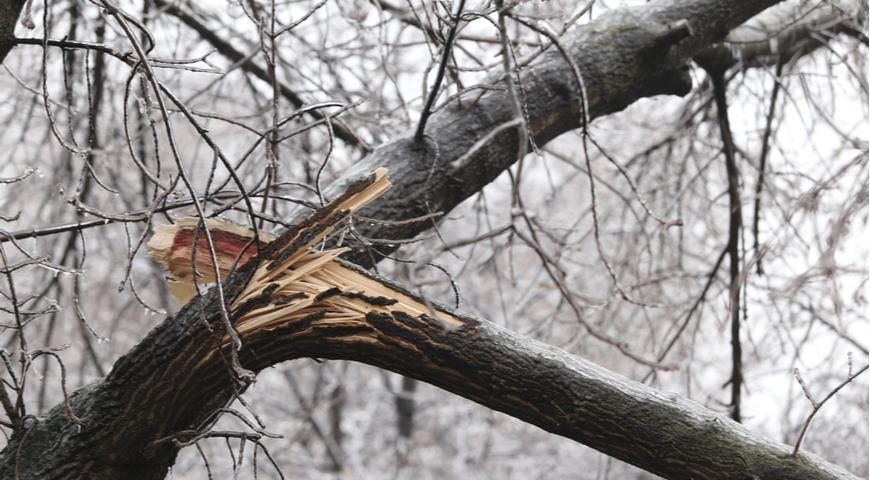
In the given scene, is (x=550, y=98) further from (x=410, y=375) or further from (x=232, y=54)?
(x=232, y=54)

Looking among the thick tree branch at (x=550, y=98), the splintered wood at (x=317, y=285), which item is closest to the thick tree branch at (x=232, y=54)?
the thick tree branch at (x=550, y=98)

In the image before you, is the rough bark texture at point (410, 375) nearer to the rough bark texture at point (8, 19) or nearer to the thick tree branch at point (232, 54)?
the rough bark texture at point (8, 19)

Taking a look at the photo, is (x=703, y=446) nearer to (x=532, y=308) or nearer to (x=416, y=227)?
(x=416, y=227)

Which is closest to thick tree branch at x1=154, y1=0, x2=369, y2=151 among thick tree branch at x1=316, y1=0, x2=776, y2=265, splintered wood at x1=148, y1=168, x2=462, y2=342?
thick tree branch at x1=316, y1=0, x2=776, y2=265

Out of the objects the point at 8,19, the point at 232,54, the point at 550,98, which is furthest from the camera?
the point at 232,54

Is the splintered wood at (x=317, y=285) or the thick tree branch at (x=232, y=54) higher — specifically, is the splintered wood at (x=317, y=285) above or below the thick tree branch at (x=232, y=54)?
below

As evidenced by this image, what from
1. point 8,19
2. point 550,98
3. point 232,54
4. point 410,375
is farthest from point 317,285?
point 232,54

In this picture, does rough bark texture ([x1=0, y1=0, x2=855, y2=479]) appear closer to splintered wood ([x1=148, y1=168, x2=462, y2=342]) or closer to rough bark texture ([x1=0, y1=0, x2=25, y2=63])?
splintered wood ([x1=148, y1=168, x2=462, y2=342])

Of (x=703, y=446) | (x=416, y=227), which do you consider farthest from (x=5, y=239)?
(x=703, y=446)

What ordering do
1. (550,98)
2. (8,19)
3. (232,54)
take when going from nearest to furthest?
(8,19) < (550,98) < (232,54)

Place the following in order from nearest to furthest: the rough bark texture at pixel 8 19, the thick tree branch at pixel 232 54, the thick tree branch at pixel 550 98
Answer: the rough bark texture at pixel 8 19 < the thick tree branch at pixel 550 98 < the thick tree branch at pixel 232 54

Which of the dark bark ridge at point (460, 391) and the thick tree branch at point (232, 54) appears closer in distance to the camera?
the dark bark ridge at point (460, 391)

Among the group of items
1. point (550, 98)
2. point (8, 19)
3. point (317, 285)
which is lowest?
point (317, 285)

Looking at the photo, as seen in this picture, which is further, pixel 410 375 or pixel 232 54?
pixel 232 54
